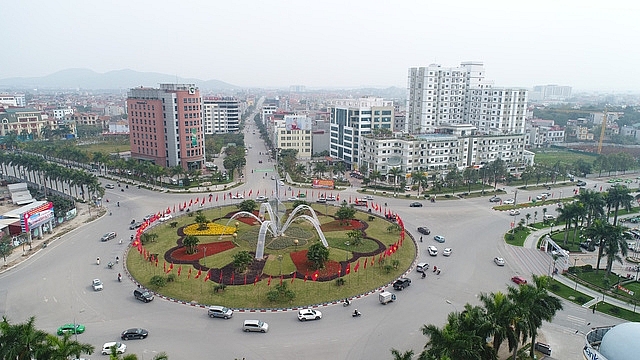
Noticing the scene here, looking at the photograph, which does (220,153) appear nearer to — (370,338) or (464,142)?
(464,142)

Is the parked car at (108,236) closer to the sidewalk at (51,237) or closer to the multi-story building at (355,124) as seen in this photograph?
the sidewalk at (51,237)

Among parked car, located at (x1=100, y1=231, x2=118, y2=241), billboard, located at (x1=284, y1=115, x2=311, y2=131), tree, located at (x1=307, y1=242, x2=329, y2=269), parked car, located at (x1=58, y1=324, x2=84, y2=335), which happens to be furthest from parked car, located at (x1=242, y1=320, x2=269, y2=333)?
billboard, located at (x1=284, y1=115, x2=311, y2=131)

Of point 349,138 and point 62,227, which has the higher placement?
point 349,138

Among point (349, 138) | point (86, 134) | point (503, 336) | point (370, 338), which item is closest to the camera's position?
point (503, 336)

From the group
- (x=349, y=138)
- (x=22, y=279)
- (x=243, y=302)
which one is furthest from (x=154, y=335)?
(x=349, y=138)

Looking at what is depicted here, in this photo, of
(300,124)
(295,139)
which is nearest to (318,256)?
(295,139)

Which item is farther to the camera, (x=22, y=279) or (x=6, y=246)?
(x=6, y=246)
